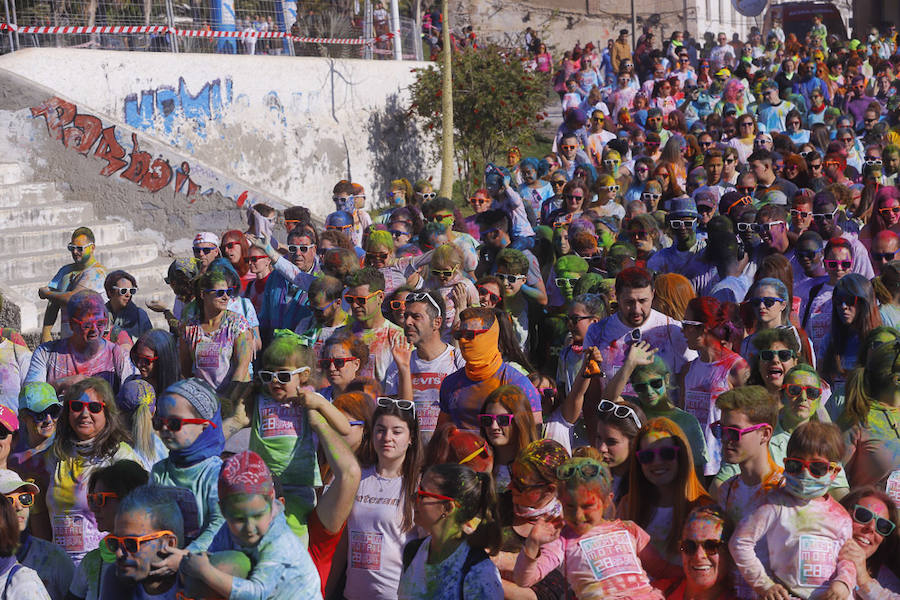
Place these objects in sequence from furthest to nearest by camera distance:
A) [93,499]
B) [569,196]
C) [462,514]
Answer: [569,196] → [93,499] → [462,514]

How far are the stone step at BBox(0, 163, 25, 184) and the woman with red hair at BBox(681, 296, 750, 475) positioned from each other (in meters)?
9.66

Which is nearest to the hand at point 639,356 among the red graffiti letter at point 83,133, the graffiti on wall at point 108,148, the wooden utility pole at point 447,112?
the graffiti on wall at point 108,148

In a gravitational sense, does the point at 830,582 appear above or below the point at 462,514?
below

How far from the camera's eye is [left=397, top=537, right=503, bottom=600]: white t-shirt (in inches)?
172

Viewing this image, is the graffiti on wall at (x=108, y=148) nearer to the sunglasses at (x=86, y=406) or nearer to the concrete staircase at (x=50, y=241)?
the concrete staircase at (x=50, y=241)

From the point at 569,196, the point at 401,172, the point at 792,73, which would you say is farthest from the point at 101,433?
the point at 792,73

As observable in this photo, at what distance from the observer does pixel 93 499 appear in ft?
16.5

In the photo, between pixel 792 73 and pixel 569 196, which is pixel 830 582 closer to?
pixel 569 196

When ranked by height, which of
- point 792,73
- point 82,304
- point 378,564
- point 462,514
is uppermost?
point 792,73

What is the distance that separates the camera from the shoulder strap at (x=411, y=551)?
4672 millimetres

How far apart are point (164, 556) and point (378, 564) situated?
1133 millimetres

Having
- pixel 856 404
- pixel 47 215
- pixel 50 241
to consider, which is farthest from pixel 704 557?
pixel 47 215

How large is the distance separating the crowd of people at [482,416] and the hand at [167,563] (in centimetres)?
1

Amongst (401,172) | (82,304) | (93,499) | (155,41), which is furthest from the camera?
(401,172)
